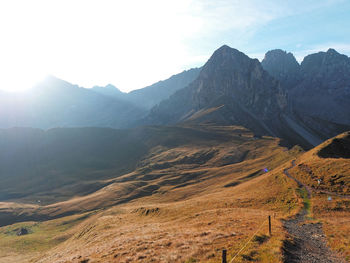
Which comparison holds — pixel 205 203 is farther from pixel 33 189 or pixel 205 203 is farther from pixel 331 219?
pixel 33 189

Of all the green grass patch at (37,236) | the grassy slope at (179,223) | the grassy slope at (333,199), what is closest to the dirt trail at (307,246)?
the grassy slope at (333,199)

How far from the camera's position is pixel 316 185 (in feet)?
162

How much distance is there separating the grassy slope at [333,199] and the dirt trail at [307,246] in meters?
0.90

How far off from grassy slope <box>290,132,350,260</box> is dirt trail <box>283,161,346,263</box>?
2.95 feet

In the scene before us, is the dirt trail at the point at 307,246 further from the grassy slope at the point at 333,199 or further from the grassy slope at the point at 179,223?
the grassy slope at the point at 179,223

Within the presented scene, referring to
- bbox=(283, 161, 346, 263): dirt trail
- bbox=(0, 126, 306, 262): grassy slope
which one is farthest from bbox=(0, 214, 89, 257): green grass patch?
bbox=(283, 161, 346, 263): dirt trail

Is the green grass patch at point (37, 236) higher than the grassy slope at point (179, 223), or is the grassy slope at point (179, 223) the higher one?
the grassy slope at point (179, 223)

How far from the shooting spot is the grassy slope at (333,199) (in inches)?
945

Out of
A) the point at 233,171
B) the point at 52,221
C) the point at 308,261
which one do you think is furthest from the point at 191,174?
the point at 308,261

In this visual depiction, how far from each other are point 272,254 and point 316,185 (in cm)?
3980

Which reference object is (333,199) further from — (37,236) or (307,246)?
(37,236)

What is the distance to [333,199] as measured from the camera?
4034 centimetres

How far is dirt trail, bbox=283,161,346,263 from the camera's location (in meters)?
18.3

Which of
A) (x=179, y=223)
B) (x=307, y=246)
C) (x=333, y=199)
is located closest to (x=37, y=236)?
(x=179, y=223)
